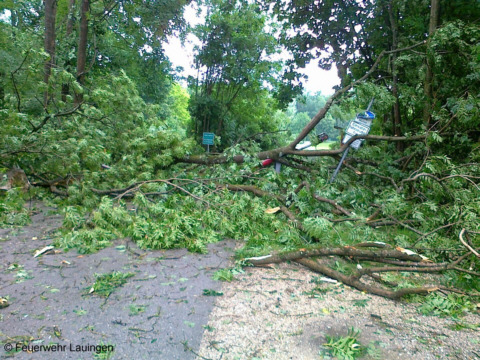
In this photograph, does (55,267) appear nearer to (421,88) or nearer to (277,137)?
(421,88)

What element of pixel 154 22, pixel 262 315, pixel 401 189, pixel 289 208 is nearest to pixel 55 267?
pixel 262 315

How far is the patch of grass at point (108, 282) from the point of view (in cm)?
265

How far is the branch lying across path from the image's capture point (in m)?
2.84

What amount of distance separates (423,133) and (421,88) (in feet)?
3.42

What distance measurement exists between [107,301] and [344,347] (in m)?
1.66

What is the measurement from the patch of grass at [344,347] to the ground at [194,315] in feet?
0.17

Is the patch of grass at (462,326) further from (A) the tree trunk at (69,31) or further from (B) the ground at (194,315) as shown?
(A) the tree trunk at (69,31)

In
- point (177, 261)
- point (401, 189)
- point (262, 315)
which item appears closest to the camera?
point (262, 315)

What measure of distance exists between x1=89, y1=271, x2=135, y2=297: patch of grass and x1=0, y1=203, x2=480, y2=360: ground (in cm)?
4

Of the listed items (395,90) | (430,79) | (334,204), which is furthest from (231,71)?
(334,204)

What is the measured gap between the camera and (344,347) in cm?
208

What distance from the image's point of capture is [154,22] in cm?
1221

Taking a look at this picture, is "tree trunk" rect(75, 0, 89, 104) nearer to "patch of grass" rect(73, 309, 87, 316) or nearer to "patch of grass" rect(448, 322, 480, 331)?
"patch of grass" rect(73, 309, 87, 316)

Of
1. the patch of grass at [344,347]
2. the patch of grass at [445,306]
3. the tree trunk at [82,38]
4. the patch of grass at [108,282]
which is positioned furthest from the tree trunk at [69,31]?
the patch of grass at [445,306]
